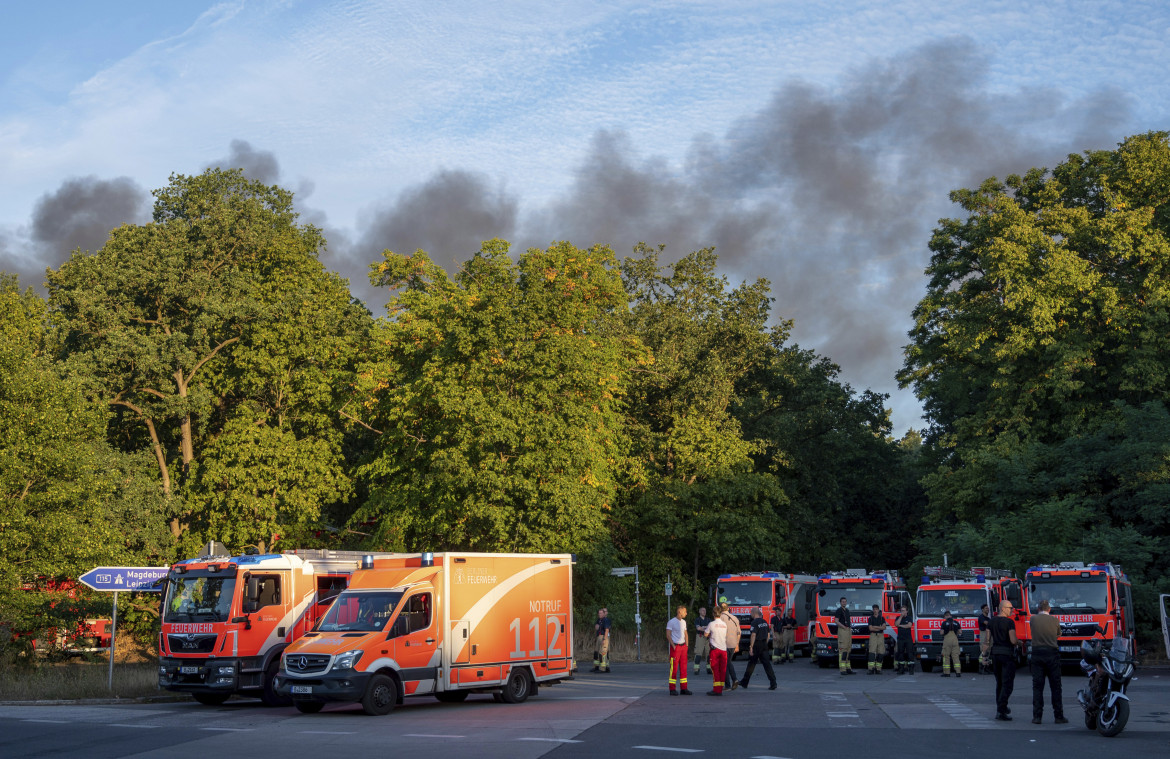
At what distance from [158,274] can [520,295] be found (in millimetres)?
15857

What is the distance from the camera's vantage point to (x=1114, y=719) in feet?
46.7

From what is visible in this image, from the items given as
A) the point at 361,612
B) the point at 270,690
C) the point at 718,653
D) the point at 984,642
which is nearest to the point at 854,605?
the point at 984,642

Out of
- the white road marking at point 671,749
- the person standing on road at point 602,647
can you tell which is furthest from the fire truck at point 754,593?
the white road marking at point 671,749

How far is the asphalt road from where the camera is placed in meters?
13.0

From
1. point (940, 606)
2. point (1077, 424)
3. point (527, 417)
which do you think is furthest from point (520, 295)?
point (1077, 424)

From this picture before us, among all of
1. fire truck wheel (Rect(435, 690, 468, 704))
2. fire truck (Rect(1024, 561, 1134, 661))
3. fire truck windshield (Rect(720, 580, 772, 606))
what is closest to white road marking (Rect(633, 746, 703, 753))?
fire truck wheel (Rect(435, 690, 468, 704))

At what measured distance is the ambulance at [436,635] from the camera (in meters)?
17.8

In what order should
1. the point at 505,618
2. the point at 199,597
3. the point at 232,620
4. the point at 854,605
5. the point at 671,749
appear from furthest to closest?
A: the point at 854,605 → the point at 199,597 → the point at 232,620 → the point at 505,618 → the point at 671,749

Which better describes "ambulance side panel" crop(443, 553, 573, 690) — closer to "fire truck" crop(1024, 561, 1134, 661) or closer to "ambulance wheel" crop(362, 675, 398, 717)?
"ambulance wheel" crop(362, 675, 398, 717)

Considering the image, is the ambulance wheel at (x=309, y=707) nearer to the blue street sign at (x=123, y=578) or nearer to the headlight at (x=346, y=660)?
the headlight at (x=346, y=660)

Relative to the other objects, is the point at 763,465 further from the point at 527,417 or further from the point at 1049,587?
the point at 1049,587

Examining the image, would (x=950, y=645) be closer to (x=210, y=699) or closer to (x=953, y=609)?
(x=953, y=609)

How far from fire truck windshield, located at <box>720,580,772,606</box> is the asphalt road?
14236 mm

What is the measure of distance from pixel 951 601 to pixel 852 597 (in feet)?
13.6
